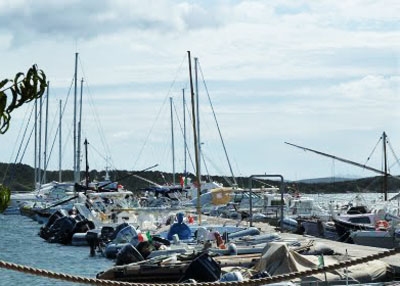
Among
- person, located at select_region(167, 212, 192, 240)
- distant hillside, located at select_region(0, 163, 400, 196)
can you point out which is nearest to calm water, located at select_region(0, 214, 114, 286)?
person, located at select_region(167, 212, 192, 240)

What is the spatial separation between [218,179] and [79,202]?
6252cm

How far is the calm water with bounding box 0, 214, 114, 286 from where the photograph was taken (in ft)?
118

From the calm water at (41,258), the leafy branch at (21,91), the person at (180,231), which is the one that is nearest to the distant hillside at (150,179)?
the calm water at (41,258)

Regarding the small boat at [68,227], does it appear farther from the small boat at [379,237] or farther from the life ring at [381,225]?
the small boat at [379,237]

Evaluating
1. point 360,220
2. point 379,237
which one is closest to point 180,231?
point 379,237

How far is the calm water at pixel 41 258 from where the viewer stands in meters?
36.0

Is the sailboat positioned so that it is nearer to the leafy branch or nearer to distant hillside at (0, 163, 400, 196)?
the leafy branch

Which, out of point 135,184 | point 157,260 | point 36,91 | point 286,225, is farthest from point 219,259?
point 135,184

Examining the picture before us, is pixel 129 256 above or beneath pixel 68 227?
beneath

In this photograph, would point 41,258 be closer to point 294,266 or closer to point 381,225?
point 381,225

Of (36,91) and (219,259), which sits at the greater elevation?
(36,91)

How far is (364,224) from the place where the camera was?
46.6 meters

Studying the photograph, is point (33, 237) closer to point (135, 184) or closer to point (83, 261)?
point (83, 261)

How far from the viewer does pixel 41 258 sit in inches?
1875
